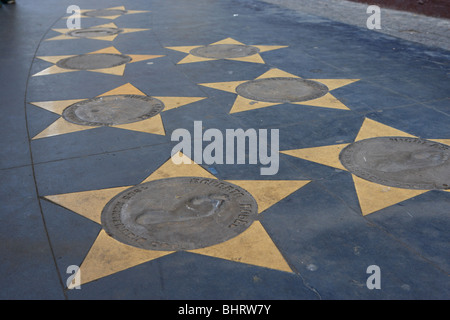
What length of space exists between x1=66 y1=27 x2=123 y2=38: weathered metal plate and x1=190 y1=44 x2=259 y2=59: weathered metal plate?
88.8 inches

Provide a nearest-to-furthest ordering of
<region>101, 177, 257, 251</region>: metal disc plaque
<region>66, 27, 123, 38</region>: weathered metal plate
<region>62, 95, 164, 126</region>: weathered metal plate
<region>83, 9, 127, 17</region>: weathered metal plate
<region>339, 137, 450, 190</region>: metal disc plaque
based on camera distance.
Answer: <region>101, 177, 257, 251</region>: metal disc plaque → <region>339, 137, 450, 190</region>: metal disc plaque → <region>62, 95, 164, 126</region>: weathered metal plate → <region>66, 27, 123, 38</region>: weathered metal plate → <region>83, 9, 127, 17</region>: weathered metal plate

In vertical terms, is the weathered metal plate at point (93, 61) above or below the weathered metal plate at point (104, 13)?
below

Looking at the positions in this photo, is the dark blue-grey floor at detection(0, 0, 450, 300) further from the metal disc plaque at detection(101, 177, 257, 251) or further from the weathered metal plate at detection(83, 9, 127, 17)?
the weathered metal plate at detection(83, 9, 127, 17)

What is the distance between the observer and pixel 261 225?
2.91 meters

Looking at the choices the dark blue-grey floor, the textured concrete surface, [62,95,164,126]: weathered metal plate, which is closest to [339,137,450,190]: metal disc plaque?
the dark blue-grey floor

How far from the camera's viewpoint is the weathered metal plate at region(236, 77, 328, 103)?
522 centimetres

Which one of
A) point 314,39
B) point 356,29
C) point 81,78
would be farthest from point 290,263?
point 356,29

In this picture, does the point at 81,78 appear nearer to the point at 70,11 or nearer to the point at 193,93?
the point at 193,93

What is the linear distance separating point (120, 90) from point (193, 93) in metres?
0.85

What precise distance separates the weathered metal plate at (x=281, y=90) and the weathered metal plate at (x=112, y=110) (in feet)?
3.38

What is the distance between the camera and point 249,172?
3586 mm

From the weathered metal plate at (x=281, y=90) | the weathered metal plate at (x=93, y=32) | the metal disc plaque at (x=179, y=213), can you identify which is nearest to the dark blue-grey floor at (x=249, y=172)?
the metal disc plaque at (x=179, y=213)

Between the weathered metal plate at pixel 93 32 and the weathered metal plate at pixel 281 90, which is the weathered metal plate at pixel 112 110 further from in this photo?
the weathered metal plate at pixel 93 32

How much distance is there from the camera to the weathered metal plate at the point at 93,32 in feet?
28.8
